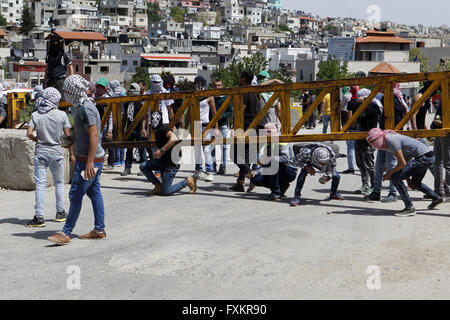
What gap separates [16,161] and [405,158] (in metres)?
5.98

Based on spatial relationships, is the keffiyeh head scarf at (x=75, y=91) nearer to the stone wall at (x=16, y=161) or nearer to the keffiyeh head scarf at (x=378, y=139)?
the stone wall at (x=16, y=161)

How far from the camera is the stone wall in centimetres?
1074

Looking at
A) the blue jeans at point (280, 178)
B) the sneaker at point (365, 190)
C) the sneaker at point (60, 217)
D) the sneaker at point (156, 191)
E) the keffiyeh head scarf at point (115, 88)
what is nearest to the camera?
the sneaker at point (60, 217)

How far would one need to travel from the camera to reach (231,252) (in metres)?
7.09

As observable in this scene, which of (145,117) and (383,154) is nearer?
(383,154)

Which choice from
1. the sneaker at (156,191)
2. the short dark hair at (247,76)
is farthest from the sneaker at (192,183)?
the short dark hair at (247,76)

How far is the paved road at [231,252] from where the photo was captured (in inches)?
232

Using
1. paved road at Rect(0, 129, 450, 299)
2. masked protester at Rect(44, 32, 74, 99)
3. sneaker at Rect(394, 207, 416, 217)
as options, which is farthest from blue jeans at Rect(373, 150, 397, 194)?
masked protester at Rect(44, 32, 74, 99)

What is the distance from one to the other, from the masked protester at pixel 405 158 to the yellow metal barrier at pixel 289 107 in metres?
0.55

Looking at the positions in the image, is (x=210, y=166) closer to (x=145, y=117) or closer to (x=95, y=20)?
(x=145, y=117)

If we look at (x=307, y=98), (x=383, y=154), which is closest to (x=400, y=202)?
(x=383, y=154)
